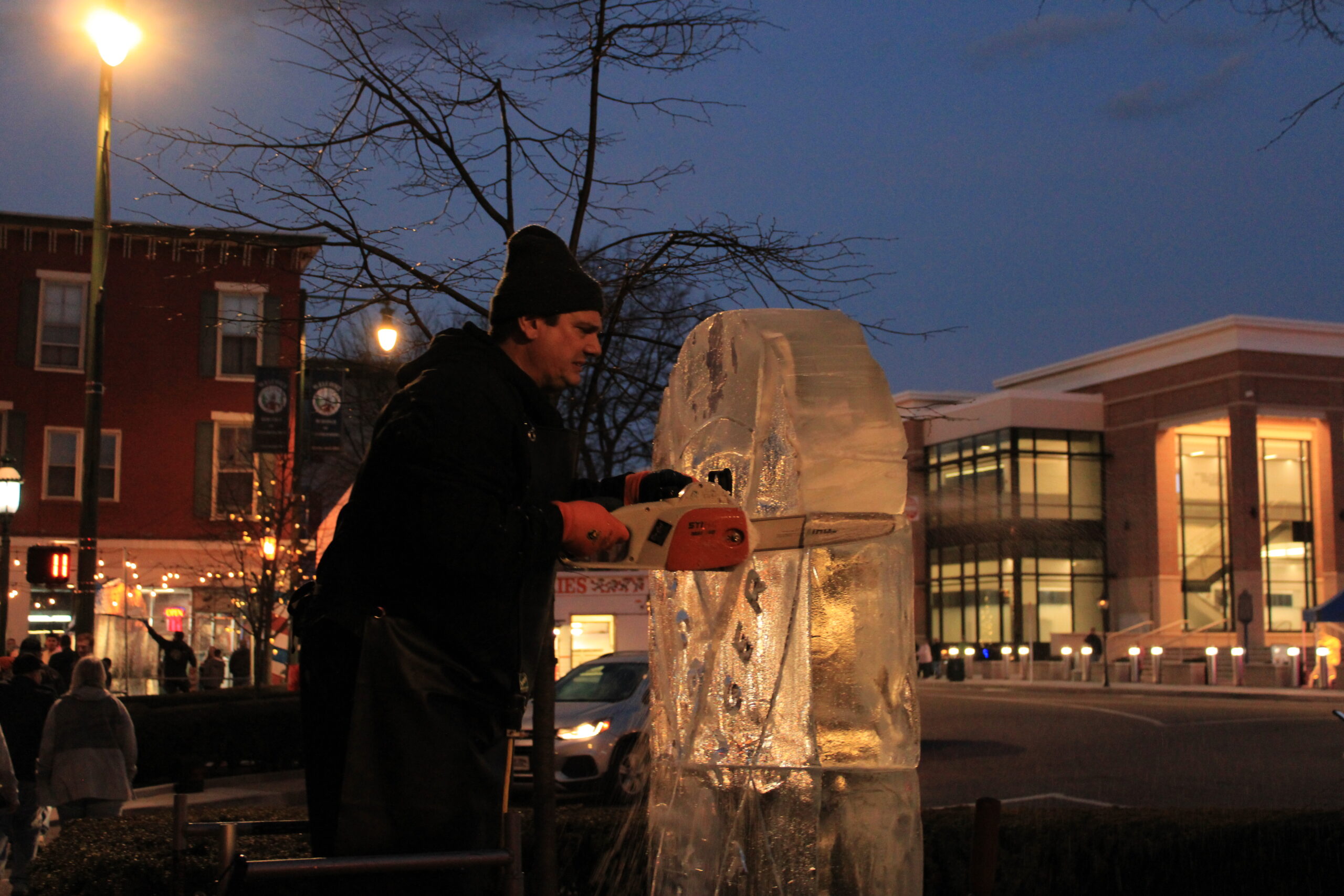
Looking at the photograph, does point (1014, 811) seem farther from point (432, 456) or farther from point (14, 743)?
point (14, 743)

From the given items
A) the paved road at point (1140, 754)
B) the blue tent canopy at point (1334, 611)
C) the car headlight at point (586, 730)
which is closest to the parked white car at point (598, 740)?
the car headlight at point (586, 730)

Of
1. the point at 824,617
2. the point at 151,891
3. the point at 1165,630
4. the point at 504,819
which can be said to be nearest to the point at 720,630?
the point at 824,617

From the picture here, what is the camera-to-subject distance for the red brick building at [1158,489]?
47.5m

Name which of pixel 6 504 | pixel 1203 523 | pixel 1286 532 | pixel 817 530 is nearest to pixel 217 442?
pixel 6 504

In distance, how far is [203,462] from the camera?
100.0ft

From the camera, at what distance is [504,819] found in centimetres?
240

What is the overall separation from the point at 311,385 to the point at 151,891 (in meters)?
17.8

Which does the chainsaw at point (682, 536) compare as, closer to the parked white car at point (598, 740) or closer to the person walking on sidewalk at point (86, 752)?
the person walking on sidewalk at point (86, 752)

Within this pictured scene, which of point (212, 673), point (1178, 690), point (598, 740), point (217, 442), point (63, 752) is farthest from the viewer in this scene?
point (1178, 690)

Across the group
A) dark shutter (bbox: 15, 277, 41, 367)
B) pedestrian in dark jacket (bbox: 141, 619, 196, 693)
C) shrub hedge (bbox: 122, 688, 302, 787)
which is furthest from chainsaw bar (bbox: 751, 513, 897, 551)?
dark shutter (bbox: 15, 277, 41, 367)

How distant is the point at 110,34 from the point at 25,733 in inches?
228

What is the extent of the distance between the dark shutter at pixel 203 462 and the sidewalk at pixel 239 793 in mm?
15528

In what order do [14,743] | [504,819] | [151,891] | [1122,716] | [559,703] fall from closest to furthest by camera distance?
1. [504,819]
2. [151,891]
3. [14,743]
4. [559,703]
5. [1122,716]

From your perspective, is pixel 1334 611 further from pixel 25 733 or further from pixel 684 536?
pixel 684 536
